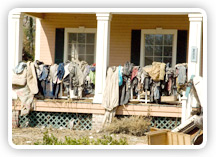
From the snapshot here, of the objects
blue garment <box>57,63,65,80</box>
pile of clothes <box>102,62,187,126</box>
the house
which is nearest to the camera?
pile of clothes <box>102,62,187,126</box>

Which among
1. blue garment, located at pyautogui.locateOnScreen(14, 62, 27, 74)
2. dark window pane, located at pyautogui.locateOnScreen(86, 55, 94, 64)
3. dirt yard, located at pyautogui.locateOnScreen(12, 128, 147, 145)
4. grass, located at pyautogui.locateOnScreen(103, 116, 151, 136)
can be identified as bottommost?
dirt yard, located at pyautogui.locateOnScreen(12, 128, 147, 145)

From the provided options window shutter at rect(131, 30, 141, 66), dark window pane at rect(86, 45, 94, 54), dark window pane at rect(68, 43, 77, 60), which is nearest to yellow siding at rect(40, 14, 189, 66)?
window shutter at rect(131, 30, 141, 66)

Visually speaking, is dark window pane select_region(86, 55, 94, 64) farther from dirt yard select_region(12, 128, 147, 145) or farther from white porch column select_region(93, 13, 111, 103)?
dirt yard select_region(12, 128, 147, 145)

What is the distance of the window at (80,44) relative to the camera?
1405 cm

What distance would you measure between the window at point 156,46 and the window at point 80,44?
1660 mm

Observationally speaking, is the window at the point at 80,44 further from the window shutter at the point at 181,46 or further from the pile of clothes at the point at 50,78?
the window shutter at the point at 181,46

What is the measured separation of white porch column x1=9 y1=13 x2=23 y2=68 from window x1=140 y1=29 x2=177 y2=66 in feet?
13.0

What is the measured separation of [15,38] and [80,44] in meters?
2.97

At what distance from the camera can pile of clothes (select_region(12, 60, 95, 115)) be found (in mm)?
11430

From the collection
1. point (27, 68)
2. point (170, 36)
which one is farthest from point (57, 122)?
point (170, 36)

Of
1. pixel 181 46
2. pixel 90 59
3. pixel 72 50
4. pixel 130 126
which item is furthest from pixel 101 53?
pixel 181 46

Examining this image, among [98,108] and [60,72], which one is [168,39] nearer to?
[98,108]

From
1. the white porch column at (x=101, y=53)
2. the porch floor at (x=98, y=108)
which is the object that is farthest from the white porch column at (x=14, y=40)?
the white porch column at (x=101, y=53)
